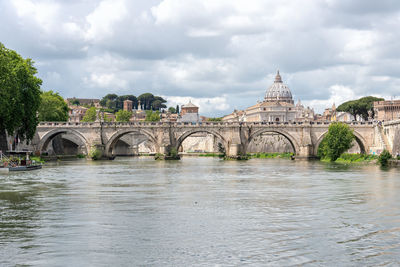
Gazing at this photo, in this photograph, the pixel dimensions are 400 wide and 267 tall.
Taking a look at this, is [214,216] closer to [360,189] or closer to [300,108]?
[360,189]

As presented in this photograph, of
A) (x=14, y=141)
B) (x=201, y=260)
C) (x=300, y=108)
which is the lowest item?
(x=201, y=260)

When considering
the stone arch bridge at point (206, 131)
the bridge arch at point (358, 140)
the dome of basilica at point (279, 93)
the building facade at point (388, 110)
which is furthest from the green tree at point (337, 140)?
the dome of basilica at point (279, 93)

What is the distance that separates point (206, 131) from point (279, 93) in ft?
383

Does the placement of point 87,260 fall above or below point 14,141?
below

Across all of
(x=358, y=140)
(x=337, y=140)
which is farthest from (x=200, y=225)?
(x=358, y=140)

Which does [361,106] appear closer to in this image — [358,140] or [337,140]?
[358,140]

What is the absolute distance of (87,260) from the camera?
52.8 ft

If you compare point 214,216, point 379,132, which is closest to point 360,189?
point 214,216

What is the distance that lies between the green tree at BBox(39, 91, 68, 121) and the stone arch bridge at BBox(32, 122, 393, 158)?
5.42 metres

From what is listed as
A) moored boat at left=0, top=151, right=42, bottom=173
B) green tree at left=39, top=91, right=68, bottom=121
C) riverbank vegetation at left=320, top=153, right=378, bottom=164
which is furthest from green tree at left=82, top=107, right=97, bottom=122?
moored boat at left=0, top=151, right=42, bottom=173

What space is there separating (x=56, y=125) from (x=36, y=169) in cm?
2623

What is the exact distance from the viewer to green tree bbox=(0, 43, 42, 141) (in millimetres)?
49906

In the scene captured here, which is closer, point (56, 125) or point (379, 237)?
point (379, 237)

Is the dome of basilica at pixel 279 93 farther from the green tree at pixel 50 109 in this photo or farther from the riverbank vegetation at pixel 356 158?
the riverbank vegetation at pixel 356 158
